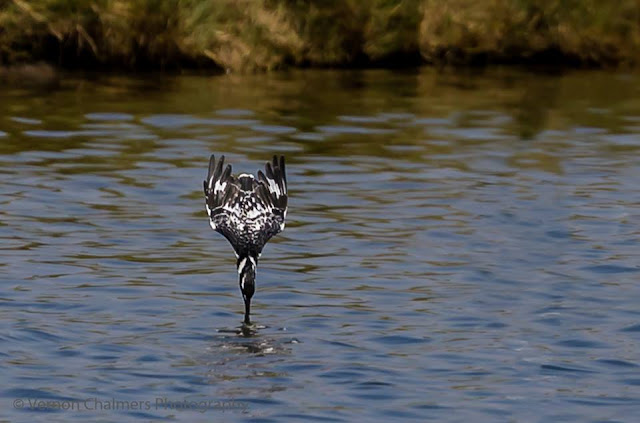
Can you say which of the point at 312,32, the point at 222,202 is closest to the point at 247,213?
the point at 222,202

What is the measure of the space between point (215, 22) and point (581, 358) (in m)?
13.3

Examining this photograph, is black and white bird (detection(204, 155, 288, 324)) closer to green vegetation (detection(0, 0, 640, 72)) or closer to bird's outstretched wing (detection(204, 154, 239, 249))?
bird's outstretched wing (detection(204, 154, 239, 249))

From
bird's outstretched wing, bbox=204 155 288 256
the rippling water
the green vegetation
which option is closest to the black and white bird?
bird's outstretched wing, bbox=204 155 288 256

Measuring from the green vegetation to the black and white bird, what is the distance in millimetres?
11277

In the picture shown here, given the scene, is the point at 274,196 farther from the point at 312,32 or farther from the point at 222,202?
the point at 312,32

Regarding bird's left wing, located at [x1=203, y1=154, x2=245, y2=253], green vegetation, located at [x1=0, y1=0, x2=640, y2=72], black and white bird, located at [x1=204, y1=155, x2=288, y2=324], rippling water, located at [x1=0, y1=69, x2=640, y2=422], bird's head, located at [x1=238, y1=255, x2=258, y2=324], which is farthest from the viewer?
green vegetation, located at [x1=0, y1=0, x2=640, y2=72]

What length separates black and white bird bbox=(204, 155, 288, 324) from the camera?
10.2 meters

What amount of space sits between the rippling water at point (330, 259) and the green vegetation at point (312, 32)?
3.21ft

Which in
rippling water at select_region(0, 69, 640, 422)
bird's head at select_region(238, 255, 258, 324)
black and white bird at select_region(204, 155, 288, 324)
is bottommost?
rippling water at select_region(0, 69, 640, 422)

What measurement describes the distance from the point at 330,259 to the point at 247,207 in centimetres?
225

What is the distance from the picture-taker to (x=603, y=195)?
15.2 meters

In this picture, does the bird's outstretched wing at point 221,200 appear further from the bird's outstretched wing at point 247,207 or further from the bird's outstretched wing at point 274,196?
the bird's outstretched wing at point 274,196

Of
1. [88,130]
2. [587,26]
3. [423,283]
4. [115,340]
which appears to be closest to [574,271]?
[423,283]

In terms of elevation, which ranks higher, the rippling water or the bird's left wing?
the bird's left wing
